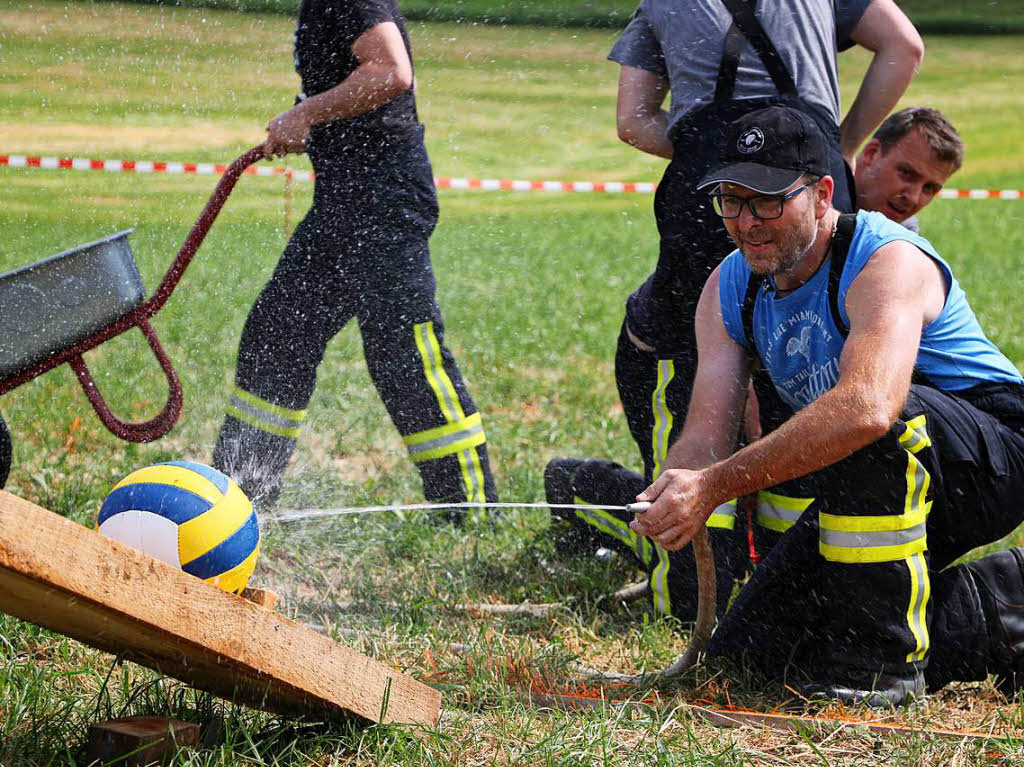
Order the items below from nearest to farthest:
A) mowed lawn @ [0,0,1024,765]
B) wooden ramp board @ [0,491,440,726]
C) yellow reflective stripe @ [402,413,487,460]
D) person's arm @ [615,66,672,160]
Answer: wooden ramp board @ [0,491,440,726] < mowed lawn @ [0,0,1024,765] < person's arm @ [615,66,672,160] < yellow reflective stripe @ [402,413,487,460]

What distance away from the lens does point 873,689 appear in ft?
10.7

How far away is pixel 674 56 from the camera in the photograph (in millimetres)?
4164

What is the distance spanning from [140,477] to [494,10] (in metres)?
30.5

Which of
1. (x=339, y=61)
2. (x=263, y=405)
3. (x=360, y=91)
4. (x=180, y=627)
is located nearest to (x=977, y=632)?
(x=180, y=627)

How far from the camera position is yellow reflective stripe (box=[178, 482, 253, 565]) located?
296 cm

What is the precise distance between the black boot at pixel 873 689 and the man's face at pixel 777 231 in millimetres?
1080

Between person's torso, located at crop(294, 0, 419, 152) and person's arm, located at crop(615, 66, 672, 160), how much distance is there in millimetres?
817

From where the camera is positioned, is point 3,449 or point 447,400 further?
point 447,400

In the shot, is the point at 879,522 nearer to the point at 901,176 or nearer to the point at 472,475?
the point at 901,176

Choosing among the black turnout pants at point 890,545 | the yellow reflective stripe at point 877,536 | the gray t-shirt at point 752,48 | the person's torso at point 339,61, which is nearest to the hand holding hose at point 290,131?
the person's torso at point 339,61

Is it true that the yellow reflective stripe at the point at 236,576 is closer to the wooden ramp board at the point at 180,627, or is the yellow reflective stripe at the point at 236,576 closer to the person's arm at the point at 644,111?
the wooden ramp board at the point at 180,627

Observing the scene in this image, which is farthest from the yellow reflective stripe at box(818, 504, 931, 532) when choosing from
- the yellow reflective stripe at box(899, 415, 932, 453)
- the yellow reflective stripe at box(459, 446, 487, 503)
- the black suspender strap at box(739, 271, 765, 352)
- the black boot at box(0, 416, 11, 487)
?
the black boot at box(0, 416, 11, 487)

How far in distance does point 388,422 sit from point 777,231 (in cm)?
308

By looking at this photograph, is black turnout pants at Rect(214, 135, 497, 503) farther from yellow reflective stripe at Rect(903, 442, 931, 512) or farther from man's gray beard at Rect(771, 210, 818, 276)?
yellow reflective stripe at Rect(903, 442, 931, 512)
